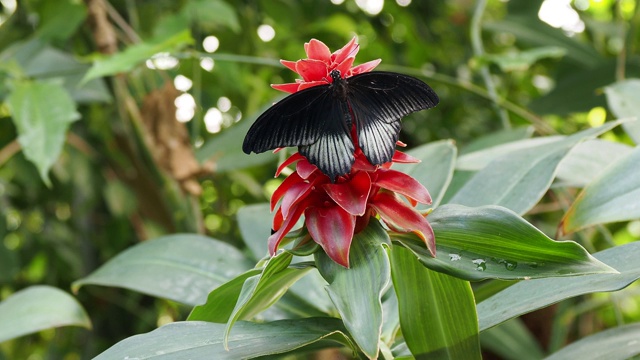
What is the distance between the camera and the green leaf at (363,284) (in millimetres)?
296

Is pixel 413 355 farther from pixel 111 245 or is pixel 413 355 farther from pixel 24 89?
pixel 111 245

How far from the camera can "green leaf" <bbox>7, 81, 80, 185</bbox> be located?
0.66 meters

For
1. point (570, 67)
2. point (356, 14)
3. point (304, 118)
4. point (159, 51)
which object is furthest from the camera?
point (356, 14)

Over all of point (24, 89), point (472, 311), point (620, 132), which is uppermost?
point (620, 132)

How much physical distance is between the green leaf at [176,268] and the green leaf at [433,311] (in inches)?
7.4

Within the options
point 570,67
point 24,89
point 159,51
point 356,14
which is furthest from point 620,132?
A: point 24,89

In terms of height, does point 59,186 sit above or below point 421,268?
below

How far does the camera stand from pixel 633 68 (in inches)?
39.4

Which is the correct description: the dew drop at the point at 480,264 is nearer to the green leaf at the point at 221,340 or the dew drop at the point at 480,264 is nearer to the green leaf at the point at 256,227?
the green leaf at the point at 221,340

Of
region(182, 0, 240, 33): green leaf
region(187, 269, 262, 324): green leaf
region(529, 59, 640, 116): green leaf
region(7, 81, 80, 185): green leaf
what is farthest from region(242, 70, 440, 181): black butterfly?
region(529, 59, 640, 116): green leaf

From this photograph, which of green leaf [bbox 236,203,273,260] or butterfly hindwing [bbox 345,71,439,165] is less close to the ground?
butterfly hindwing [bbox 345,71,439,165]

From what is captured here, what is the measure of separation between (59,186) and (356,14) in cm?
66

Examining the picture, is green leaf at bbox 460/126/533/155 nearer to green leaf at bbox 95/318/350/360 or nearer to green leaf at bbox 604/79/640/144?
green leaf at bbox 604/79/640/144

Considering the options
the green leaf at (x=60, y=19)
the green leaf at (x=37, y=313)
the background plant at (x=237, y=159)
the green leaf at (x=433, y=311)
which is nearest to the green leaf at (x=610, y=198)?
the background plant at (x=237, y=159)
